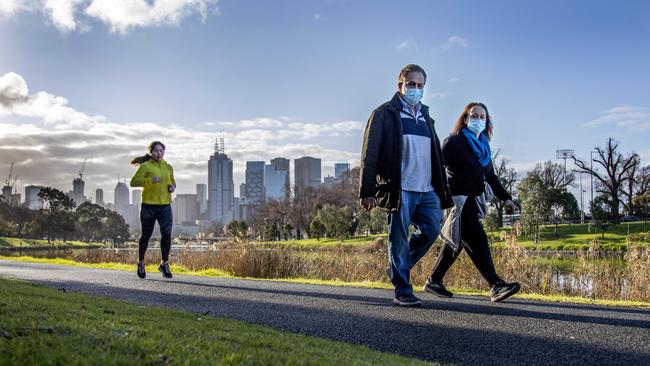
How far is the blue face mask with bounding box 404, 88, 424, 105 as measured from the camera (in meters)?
5.72

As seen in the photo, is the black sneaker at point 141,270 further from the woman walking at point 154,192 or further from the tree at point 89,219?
the tree at point 89,219

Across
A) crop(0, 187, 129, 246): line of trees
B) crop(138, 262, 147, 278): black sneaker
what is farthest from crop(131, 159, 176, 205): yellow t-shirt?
crop(0, 187, 129, 246): line of trees

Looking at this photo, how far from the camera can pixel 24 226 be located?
84000 millimetres

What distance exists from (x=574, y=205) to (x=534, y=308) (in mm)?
62298

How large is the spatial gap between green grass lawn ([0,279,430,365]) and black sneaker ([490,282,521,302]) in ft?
9.10

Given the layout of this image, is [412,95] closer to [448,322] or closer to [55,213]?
[448,322]

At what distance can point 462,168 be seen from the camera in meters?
6.12

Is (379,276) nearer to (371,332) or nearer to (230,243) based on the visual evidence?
(230,243)

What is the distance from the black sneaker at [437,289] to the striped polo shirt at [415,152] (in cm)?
122

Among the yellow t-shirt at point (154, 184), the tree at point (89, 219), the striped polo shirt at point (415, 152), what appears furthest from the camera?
the tree at point (89, 219)

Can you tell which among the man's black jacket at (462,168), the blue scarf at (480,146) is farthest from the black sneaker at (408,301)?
the blue scarf at (480,146)

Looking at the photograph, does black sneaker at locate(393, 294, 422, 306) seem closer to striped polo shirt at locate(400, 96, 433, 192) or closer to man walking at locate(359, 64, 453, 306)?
man walking at locate(359, 64, 453, 306)

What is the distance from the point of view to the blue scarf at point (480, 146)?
6180mm

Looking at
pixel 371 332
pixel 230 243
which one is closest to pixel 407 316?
pixel 371 332
